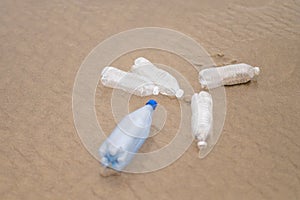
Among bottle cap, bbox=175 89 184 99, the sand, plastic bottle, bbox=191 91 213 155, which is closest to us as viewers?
the sand

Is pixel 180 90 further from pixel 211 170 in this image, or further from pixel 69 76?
pixel 69 76

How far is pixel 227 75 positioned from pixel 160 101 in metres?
0.31

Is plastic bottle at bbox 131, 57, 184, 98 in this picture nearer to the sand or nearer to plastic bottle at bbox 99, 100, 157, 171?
the sand

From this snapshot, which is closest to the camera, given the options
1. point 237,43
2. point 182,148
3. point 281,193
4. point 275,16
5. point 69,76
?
point 281,193

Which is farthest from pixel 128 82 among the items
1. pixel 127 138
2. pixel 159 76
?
pixel 127 138

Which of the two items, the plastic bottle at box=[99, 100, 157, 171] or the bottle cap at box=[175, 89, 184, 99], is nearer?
the plastic bottle at box=[99, 100, 157, 171]

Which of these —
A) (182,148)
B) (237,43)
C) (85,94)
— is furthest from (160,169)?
(237,43)

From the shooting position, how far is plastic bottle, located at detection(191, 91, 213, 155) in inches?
55.4

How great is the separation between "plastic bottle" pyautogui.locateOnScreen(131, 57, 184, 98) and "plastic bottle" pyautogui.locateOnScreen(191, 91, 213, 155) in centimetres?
8

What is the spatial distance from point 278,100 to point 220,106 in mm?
241

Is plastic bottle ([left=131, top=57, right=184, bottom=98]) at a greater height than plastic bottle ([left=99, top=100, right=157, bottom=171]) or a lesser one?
greater

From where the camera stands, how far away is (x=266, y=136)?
143 centimetres

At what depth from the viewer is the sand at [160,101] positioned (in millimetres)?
1305

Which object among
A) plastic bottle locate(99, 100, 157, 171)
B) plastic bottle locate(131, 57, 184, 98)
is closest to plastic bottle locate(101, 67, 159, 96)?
plastic bottle locate(131, 57, 184, 98)
